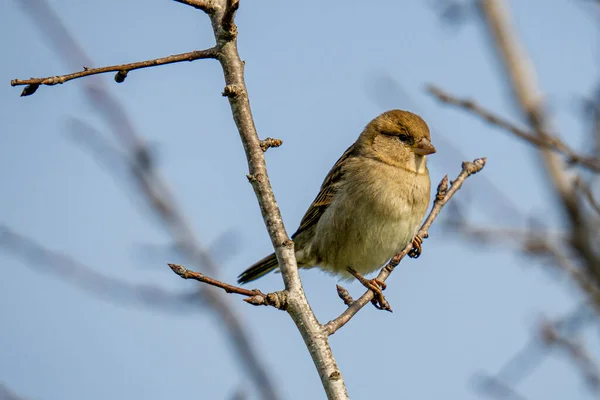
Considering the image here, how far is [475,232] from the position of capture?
4.73 m

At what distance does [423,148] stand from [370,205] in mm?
697

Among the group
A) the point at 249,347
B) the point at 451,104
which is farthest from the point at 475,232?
the point at 249,347

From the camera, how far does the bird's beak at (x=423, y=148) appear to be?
19.6 ft

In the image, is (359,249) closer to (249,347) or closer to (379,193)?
(379,193)

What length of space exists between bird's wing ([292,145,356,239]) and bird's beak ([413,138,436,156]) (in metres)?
0.58

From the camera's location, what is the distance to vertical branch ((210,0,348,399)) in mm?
2930

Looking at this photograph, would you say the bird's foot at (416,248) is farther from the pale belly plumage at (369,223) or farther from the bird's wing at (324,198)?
the bird's wing at (324,198)

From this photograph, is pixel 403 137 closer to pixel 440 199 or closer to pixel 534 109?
pixel 534 109

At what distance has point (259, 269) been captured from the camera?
634cm

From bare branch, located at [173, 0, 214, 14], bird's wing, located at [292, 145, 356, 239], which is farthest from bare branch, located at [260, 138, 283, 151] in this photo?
bird's wing, located at [292, 145, 356, 239]

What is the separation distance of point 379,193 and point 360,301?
2324 millimetres

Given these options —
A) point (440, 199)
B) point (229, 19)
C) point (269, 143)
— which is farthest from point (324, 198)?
point (229, 19)

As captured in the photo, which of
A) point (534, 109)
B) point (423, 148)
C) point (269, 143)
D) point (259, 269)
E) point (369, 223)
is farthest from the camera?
point (259, 269)

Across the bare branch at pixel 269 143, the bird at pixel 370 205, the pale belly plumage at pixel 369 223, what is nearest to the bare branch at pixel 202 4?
the bare branch at pixel 269 143
